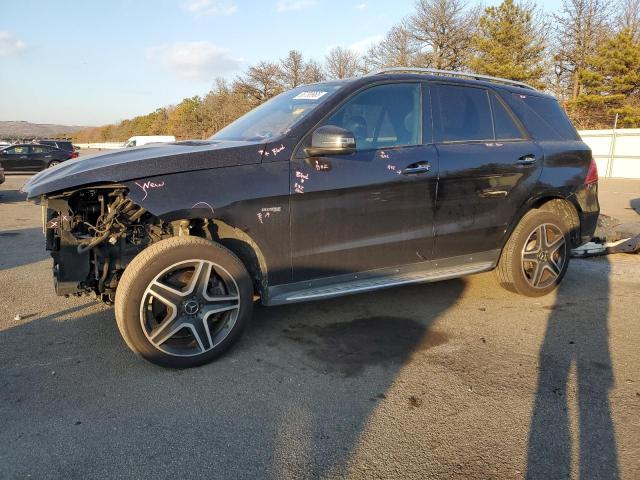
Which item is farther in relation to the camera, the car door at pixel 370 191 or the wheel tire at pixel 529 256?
the wheel tire at pixel 529 256

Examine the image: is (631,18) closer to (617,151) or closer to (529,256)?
(617,151)

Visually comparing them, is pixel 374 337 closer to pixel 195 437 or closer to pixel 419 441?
pixel 419 441

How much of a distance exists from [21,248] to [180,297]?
16.3 feet

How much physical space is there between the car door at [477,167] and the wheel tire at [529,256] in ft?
0.63

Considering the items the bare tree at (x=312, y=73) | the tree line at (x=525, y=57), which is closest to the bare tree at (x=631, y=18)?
the tree line at (x=525, y=57)

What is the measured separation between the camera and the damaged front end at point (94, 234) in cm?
306

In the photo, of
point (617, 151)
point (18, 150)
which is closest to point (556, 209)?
point (617, 151)

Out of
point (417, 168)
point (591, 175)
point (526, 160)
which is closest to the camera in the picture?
point (417, 168)

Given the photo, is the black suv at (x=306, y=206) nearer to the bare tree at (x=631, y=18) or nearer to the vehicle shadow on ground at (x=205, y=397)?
the vehicle shadow on ground at (x=205, y=397)

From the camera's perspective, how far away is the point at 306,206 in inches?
130

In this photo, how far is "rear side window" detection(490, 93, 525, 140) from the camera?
4.31 metres

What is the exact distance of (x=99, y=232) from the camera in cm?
311

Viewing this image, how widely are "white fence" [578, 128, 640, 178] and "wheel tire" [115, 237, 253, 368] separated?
23584mm

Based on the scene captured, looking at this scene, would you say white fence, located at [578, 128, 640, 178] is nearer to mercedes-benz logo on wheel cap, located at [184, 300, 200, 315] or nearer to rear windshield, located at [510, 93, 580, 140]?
rear windshield, located at [510, 93, 580, 140]
